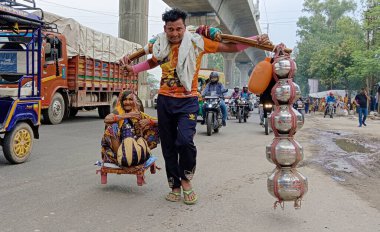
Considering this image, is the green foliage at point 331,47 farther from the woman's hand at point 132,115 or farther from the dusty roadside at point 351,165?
the woman's hand at point 132,115

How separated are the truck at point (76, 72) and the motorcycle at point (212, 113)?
297cm

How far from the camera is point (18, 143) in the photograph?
19.0 feet

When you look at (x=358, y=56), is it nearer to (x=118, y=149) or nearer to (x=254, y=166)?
(x=254, y=166)

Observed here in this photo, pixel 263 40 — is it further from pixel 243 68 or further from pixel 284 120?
pixel 243 68

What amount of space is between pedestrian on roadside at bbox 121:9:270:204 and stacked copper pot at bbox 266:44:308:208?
1.78ft

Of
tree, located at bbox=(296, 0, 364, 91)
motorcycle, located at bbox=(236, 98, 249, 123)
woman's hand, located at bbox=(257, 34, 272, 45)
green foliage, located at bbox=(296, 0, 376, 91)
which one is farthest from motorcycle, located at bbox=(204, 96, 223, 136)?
tree, located at bbox=(296, 0, 364, 91)

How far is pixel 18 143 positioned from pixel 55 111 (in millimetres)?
6453

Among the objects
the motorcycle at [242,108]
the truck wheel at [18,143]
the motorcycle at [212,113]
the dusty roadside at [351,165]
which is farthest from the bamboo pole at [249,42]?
the motorcycle at [242,108]

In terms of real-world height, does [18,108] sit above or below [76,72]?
below

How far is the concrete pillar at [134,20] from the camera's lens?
912 inches

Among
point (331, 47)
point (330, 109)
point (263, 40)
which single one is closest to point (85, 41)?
point (263, 40)

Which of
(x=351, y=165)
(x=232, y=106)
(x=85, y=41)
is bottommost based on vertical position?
(x=351, y=165)

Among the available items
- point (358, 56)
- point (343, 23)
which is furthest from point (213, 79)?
point (343, 23)

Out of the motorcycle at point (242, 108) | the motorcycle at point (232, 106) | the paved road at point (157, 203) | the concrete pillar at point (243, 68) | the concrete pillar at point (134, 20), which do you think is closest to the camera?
the paved road at point (157, 203)
